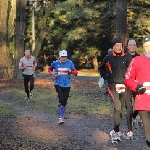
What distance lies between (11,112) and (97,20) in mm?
28379

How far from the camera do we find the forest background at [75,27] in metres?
28.5

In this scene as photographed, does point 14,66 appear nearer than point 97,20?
Yes

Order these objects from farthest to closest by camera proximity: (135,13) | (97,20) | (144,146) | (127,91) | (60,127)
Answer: (97,20), (135,13), (60,127), (127,91), (144,146)

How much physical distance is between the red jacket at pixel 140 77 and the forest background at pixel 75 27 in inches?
595

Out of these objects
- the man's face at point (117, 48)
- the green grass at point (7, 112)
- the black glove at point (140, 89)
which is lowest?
the green grass at point (7, 112)

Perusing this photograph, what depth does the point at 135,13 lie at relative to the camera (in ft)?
122

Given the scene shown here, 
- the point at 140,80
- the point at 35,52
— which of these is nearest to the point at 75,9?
the point at 35,52

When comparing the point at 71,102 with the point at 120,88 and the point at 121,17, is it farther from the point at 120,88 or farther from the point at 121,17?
the point at 120,88

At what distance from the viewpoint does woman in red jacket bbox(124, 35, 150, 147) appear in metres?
6.54

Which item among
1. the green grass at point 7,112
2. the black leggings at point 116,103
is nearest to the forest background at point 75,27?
the green grass at point 7,112

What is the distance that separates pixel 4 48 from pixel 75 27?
15894 millimetres

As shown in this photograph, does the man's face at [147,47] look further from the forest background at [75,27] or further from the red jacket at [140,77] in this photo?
the forest background at [75,27]

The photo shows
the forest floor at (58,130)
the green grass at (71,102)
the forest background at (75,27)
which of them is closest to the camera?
the forest floor at (58,130)

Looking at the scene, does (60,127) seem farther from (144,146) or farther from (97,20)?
(97,20)
